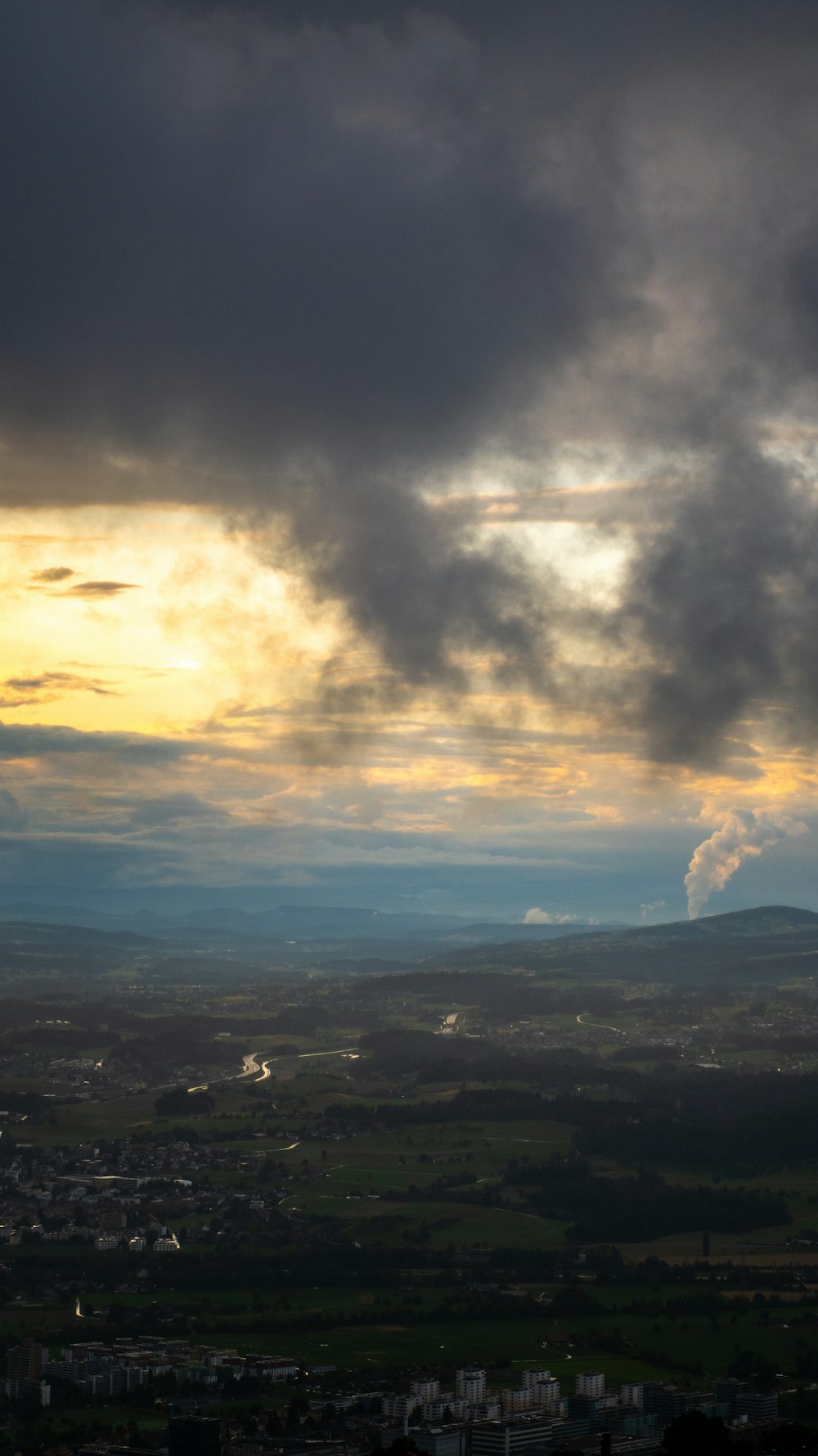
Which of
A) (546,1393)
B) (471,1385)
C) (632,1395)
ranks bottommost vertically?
(632,1395)

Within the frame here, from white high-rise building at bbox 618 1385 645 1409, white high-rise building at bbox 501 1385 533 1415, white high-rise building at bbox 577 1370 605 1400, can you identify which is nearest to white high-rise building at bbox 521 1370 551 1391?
white high-rise building at bbox 501 1385 533 1415

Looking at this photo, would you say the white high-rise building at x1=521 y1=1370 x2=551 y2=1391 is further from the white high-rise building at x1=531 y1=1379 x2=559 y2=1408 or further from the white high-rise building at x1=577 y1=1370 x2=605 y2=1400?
the white high-rise building at x1=577 y1=1370 x2=605 y2=1400

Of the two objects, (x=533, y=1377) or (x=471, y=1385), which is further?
(x=533, y=1377)

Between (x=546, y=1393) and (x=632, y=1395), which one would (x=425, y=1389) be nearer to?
(x=546, y=1393)

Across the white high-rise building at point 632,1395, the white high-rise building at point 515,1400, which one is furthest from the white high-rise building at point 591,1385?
the white high-rise building at point 515,1400

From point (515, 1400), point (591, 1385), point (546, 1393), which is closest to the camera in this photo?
point (515, 1400)

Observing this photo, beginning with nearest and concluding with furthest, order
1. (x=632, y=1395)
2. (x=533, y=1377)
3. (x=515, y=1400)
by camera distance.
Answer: (x=515, y=1400), (x=632, y=1395), (x=533, y=1377)

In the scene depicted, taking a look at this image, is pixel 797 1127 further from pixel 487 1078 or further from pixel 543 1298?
pixel 543 1298

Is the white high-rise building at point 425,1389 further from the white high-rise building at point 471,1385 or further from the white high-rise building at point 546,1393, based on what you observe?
the white high-rise building at point 546,1393

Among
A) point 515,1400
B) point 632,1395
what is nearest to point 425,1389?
point 515,1400
